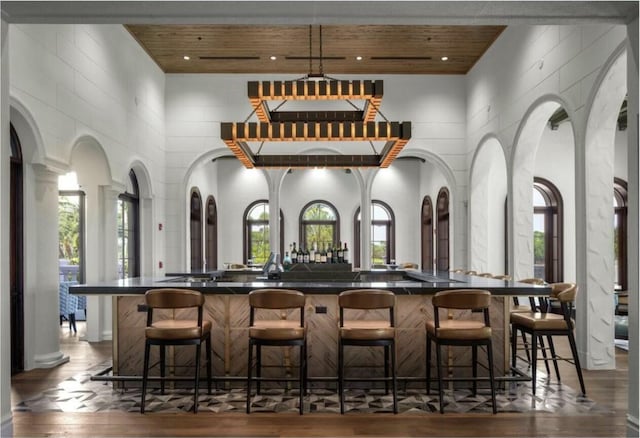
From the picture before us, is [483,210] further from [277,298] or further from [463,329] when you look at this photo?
[277,298]

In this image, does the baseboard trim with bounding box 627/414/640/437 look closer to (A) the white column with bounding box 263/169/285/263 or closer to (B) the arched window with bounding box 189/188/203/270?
(A) the white column with bounding box 263/169/285/263

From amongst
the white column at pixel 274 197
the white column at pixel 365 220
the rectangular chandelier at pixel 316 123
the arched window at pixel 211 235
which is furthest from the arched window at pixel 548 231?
the arched window at pixel 211 235

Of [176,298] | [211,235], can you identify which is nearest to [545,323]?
[176,298]

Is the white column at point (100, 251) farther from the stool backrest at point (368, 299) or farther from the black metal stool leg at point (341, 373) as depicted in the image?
the stool backrest at point (368, 299)

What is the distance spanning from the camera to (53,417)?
4004mm

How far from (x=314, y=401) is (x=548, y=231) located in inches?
337

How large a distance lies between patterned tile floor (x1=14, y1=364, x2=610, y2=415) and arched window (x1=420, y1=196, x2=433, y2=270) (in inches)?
391

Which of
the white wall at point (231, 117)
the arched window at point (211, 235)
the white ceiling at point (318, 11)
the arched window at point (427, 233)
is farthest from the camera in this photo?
the arched window at point (211, 235)

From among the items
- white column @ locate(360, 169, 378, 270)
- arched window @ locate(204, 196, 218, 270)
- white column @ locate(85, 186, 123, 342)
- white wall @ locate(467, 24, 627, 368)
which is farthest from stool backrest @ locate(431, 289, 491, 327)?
arched window @ locate(204, 196, 218, 270)

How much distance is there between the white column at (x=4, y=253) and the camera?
3265 millimetres

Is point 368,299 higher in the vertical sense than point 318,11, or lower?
lower

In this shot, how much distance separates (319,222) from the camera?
15.8 m

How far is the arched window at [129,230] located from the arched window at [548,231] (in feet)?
26.4

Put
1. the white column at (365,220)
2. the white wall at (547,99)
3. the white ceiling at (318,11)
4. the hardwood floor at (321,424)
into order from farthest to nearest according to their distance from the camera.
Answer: the white column at (365,220) → the white wall at (547,99) → the hardwood floor at (321,424) → the white ceiling at (318,11)
